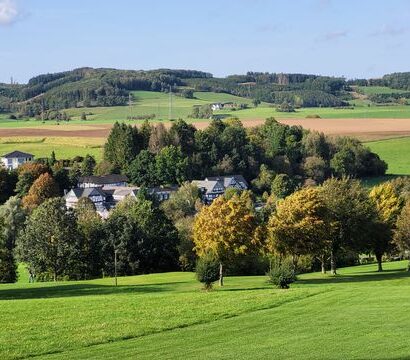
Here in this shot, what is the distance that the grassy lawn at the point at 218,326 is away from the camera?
2088cm

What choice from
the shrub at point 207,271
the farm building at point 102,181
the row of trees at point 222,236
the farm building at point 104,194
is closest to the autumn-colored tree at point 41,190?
the farm building at point 104,194

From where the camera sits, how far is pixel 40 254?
2383 inches

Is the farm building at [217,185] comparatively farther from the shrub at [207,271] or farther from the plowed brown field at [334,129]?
the shrub at [207,271]

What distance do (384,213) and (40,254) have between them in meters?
29.4

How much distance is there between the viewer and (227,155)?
129m

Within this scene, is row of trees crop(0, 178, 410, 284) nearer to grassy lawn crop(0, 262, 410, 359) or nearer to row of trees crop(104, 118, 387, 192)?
grassy lawn crop(0, 262, 410, 359)

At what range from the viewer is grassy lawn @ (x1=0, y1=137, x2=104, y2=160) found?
139125 mm

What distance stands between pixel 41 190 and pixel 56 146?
44398 mm

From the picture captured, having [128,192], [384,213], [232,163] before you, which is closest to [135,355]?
[384,213]

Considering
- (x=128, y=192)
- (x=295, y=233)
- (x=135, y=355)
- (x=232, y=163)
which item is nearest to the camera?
(x=135, y=355)

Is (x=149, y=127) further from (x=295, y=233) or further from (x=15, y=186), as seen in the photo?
(x=295, y=233)

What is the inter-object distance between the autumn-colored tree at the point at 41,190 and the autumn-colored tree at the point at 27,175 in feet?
8.32

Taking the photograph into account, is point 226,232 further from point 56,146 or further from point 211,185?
point 56,146

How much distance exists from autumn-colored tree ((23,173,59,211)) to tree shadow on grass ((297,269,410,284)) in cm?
Result: 5731
